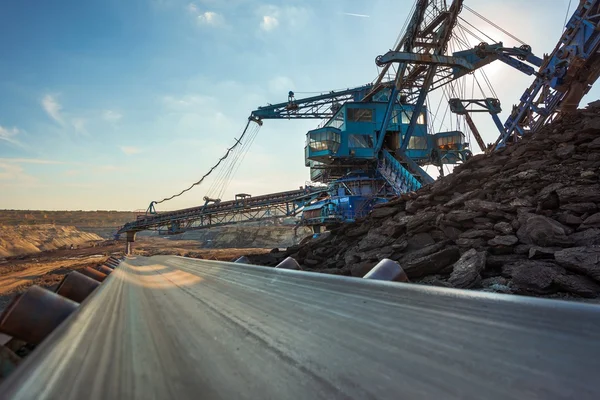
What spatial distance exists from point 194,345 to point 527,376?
67 cm

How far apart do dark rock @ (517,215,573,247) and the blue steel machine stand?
573cm

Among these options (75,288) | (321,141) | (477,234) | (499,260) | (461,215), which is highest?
(321,141)

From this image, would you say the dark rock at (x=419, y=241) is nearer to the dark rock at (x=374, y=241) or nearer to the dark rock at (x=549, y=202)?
the dark rock at (x=374, y=241)

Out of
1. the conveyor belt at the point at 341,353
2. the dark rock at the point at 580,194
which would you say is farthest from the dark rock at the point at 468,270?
the conveyor belt at the point at 341,353

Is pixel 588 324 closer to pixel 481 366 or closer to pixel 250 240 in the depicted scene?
pixel 481 366

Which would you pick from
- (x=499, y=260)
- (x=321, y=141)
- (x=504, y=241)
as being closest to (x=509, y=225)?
(x=504, y=241)

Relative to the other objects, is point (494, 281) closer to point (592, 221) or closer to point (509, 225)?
point (509, 225)

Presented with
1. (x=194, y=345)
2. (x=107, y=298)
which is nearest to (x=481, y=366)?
(x=194, y=345)

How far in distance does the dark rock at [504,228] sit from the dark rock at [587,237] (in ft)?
2.97

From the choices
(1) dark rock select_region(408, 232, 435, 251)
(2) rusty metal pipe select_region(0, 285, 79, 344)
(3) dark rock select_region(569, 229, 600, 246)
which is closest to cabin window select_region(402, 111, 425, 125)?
(1) dark rock select_region(408, 232, 435, 251)

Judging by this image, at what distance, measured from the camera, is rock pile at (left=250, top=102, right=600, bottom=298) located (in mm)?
4188

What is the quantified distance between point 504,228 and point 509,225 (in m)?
0.13

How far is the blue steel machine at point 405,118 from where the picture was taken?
1005 cm

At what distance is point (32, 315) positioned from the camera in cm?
101
